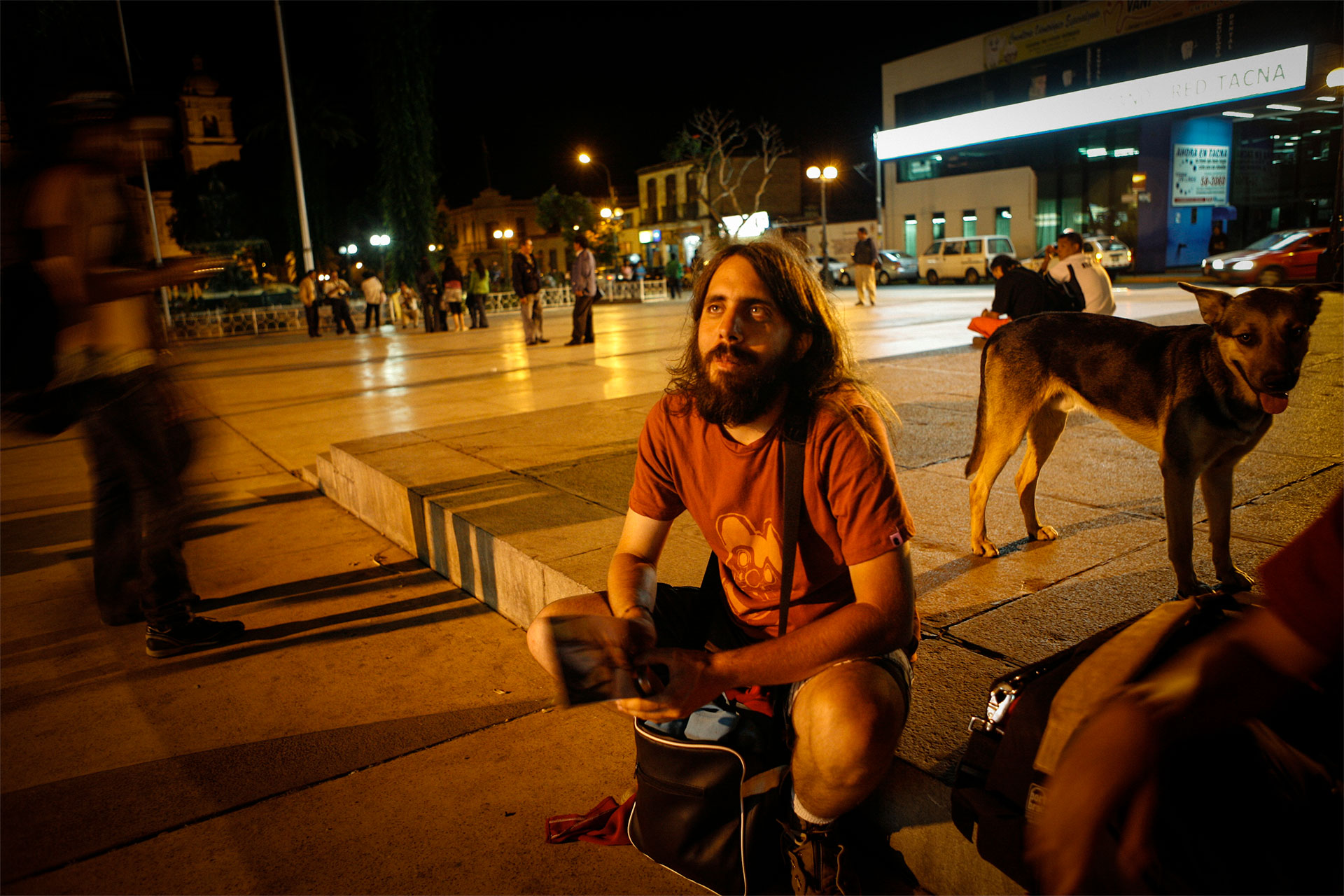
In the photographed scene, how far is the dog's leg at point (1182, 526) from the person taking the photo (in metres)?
3.04

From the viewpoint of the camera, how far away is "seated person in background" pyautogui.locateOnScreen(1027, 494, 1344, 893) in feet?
3.89

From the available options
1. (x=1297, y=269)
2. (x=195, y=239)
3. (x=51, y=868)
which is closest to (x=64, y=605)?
(x=51, y=868)

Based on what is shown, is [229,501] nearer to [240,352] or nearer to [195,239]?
[240,352]

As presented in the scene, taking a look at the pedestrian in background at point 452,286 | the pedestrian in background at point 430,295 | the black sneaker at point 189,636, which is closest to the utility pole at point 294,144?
the pedestrian in background at point 430,295

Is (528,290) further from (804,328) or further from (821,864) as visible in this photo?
(821,864)

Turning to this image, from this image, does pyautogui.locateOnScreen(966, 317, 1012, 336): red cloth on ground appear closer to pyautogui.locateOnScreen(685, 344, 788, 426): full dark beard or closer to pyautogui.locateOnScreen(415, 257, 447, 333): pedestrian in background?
pyautogui.locateOnScreen(685, 344, 788, 426): full dark beard

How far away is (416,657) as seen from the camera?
3629mm

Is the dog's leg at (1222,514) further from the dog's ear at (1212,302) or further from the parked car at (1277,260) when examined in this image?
the parked car at (1277,260)

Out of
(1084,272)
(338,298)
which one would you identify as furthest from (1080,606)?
(338,298)

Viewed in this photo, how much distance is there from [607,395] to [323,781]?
657 cm

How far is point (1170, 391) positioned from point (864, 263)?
18132mm

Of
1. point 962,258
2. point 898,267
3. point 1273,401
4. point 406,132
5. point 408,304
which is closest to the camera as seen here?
point 1273,401

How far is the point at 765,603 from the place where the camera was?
2205 mm

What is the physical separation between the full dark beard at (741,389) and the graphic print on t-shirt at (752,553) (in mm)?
267
